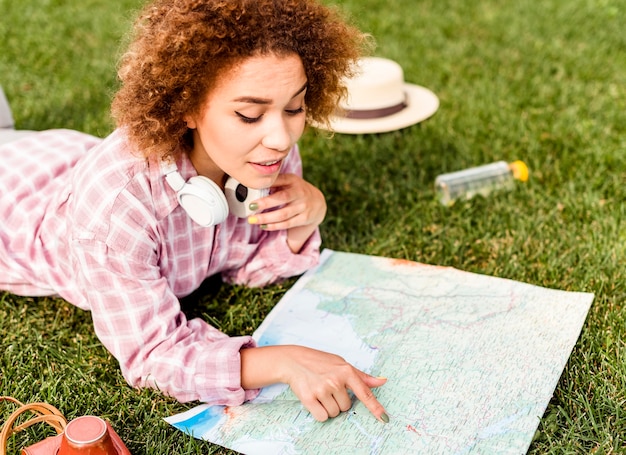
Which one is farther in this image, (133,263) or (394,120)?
(394,120)

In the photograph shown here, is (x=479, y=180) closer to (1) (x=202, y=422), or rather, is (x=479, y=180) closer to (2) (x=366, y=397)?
(2) (x=366, y=397)

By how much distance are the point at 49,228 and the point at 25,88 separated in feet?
5.79

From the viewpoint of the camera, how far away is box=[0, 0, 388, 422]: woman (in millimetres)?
1630

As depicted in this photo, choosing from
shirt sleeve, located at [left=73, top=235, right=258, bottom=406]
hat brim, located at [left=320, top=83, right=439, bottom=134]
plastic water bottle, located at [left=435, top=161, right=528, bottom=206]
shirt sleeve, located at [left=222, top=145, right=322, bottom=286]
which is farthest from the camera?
hat brim, located at [left=320, top=83, right=439, bottom=134]

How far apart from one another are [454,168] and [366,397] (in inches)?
56.1

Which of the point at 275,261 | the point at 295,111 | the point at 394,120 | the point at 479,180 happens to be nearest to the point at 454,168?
the point at 479,180

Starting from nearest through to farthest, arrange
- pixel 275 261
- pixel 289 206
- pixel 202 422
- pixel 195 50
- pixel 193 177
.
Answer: pixel 195 50 < pixel 202 422 < pixel 193 177 < pixel 289 206 < pixel 275 261

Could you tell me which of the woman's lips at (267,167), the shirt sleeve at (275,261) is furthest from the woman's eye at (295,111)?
the shirt sleeve at (275,261)

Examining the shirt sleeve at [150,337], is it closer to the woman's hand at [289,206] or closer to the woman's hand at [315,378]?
the woman's hand at [315,378]

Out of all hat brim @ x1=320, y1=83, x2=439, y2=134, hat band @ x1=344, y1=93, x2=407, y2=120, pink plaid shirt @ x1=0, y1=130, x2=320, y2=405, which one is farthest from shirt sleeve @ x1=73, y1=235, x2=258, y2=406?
hat band @ x1=344, y1=93, x2=407, y2=120

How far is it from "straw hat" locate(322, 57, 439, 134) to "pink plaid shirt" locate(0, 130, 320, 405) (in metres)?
0.99

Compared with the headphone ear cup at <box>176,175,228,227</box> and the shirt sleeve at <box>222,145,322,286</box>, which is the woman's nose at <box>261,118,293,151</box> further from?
the shirt sleeve at <box>222,145,322,286</box>

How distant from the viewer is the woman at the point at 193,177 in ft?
5.35

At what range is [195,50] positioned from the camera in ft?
5.28
